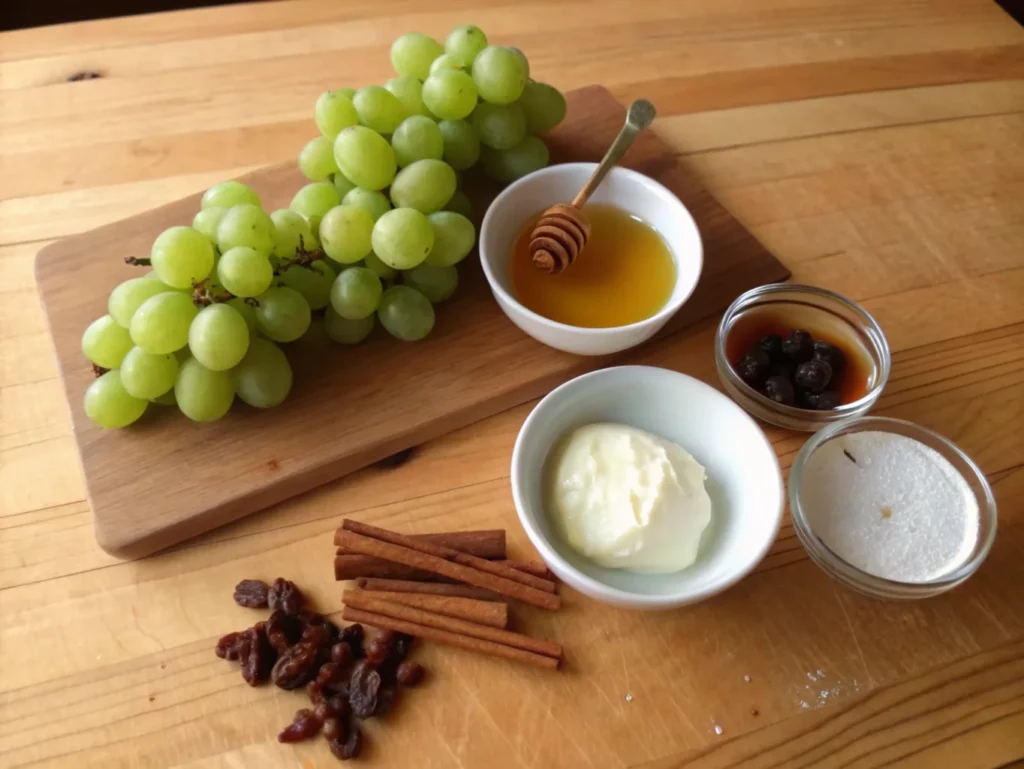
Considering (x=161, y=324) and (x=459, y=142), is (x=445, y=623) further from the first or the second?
(x=459, y=142)

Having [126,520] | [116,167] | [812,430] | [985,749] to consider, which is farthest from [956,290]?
[116,167]

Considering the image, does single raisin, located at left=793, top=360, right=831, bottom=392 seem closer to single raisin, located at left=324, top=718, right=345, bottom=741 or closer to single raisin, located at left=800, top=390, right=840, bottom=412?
single raisin, located at left=800, top=390, right=840, bottom=412

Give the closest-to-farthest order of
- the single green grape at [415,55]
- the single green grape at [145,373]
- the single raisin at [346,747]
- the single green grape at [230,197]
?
the single raisin at [346,747] < the single green grape at [145,373] < the single green grape at [230,197] < the single green grape at [415,55]

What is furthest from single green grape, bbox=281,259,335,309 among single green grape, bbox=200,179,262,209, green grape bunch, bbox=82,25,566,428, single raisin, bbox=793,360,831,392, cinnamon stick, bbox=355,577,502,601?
single raisin, bbox=793,360,831,392

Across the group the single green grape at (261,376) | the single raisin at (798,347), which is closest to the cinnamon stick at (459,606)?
the single green grape at (261,376)

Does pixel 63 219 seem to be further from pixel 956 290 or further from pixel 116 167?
pixel 956 290

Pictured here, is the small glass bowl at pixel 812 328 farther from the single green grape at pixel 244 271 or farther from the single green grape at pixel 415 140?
the single green grape at pixel 244 271

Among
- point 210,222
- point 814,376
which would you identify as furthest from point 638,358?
point 210,222

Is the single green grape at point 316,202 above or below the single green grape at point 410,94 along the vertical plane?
below

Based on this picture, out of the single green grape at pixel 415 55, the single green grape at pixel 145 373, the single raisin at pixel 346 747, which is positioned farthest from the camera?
the single green grape at pixel 415 55
